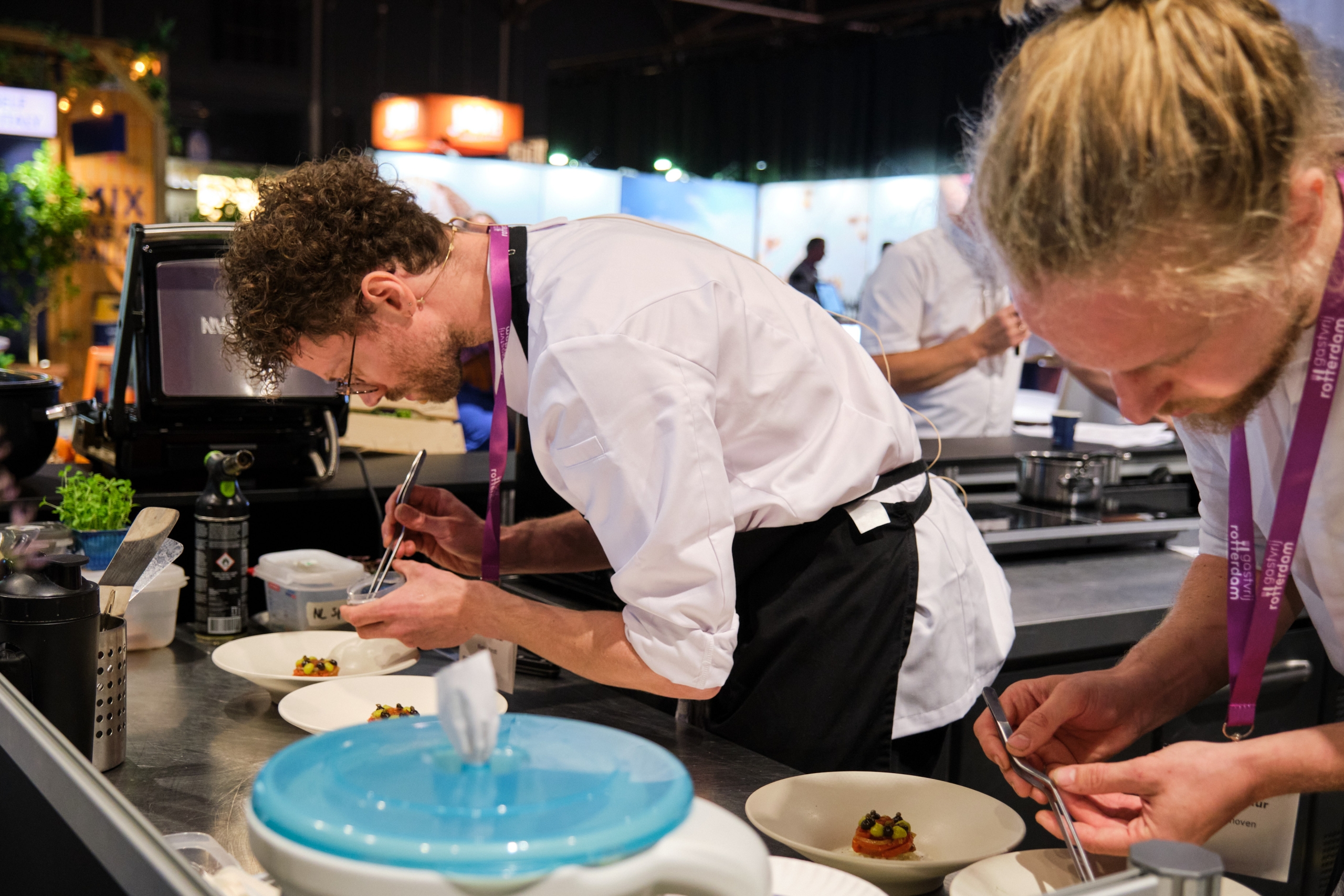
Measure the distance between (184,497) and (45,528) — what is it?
1.02ft

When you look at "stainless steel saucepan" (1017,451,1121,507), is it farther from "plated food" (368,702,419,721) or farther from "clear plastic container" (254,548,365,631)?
"plated food" (368,702,419,721)

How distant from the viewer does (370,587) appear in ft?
5.15

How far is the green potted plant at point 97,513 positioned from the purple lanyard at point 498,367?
620 mm

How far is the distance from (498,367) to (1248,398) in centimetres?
81

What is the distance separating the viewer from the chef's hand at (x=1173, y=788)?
876 millimetres

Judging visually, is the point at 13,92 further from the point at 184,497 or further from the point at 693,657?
the point at 693,657

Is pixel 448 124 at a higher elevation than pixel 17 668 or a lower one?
higher

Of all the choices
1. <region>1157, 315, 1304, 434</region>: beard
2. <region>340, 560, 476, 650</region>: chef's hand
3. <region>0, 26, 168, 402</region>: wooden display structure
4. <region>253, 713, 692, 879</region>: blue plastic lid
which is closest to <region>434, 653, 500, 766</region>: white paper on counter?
<region>253, 713, 692, 879</region>: blue plastic lid

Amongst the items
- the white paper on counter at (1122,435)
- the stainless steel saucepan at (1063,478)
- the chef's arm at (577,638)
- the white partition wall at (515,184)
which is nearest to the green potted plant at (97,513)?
the chef's arm at (577,638)

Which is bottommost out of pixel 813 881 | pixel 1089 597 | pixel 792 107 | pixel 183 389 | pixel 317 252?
pixel 1089 597

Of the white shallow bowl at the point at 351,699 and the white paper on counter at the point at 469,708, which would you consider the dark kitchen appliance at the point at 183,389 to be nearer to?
the white shallow bowl at the point at 351,699

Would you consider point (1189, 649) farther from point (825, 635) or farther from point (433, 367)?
point (433, 367)

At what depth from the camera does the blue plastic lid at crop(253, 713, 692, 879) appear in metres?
0.52

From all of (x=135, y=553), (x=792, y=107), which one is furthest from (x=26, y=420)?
(x=792, y=107)
